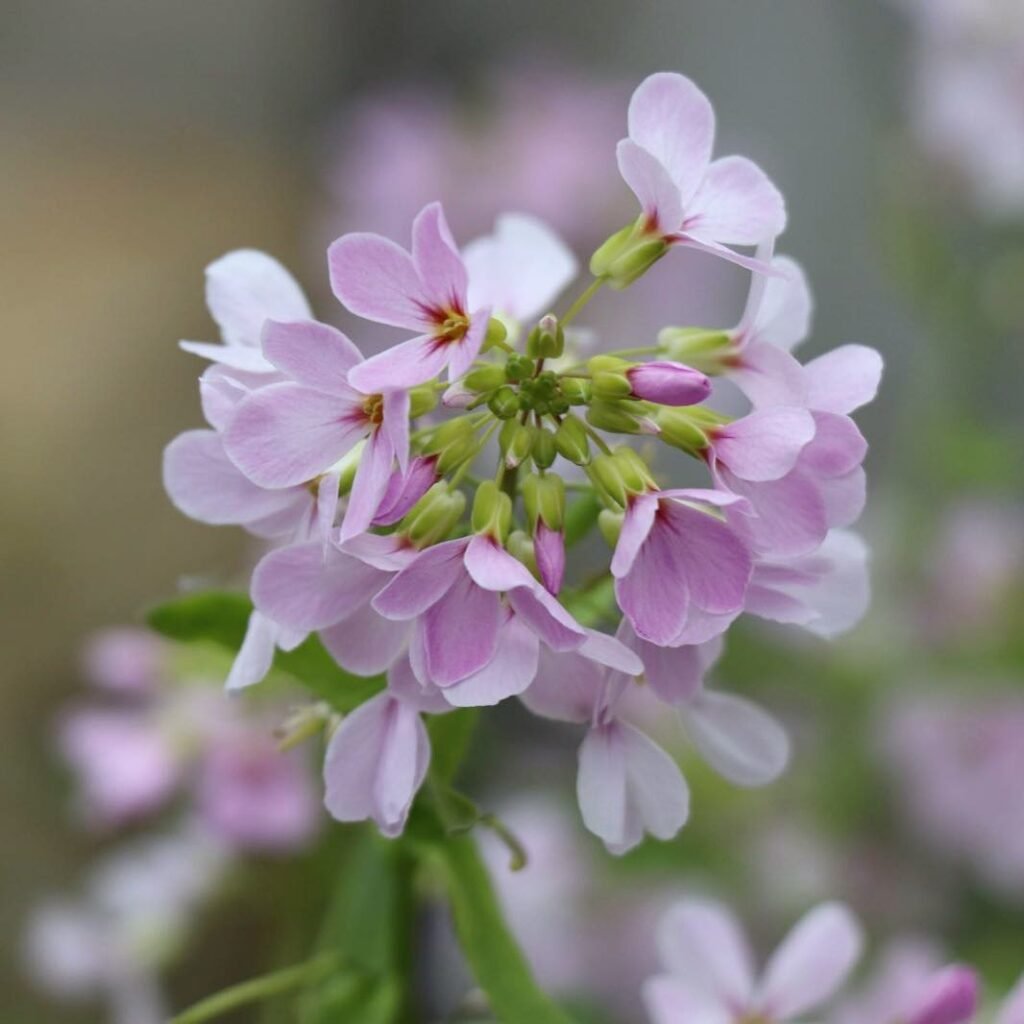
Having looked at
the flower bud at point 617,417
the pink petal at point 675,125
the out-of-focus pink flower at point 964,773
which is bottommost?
the out-of-focus pink flower at point 964,773

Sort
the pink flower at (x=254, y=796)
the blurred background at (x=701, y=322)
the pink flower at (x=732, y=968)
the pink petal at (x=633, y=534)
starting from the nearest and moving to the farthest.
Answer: the pink petal at (x=633, y=534) → the pink flower at (x=732, y=968) → the pink flower at (x=254, y=796) → the blurred background at (x=701, y=322)

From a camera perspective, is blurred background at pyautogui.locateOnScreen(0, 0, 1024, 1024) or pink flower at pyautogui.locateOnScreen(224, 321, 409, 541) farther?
blurred background at pyautogui.locateOnScreen(0, 0, 1024, 1024)

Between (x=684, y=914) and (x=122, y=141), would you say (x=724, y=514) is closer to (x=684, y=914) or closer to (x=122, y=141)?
(x=684, y=914)

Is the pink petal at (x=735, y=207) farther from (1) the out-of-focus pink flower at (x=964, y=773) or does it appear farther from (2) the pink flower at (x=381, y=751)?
(1) the out-of-focus pink flower at (x=964, y=773)

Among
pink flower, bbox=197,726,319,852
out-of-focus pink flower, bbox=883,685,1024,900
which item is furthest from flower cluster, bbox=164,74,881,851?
out-of-focus pink flower, bbox=883,685,1024,900

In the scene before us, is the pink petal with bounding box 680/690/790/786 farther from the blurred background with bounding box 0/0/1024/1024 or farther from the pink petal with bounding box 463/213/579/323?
the blurred background with bounding box 0/0/1024/1024

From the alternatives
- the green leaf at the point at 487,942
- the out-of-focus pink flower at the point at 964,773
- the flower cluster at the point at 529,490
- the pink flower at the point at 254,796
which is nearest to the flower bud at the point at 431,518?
the flower cluster at the point at 529,490
